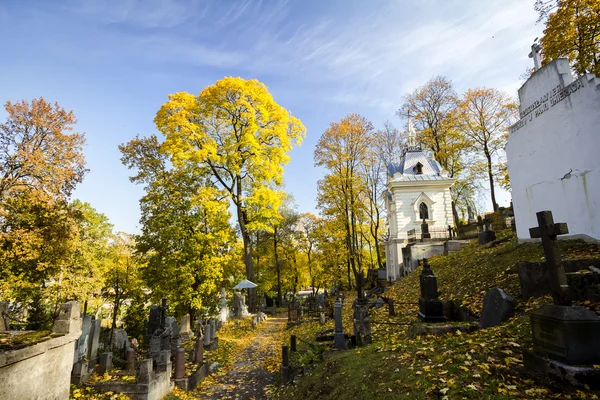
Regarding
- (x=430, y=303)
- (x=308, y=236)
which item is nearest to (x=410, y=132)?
(x=308, y=236)

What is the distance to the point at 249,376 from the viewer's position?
8469 mm

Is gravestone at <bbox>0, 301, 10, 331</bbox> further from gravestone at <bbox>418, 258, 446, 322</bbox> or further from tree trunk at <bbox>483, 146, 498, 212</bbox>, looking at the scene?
tree trunk at <bbox>483, 146, 498, 212</bbox>

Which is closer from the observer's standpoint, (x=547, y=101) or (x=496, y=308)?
(x=496, y=308)

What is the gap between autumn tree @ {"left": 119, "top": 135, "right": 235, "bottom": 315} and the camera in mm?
14297

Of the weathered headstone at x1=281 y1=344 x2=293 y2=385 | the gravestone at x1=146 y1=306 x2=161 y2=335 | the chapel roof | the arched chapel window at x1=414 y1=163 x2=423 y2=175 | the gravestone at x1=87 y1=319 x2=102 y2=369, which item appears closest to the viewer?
the weathered headstone at x1=281 y1=344 x2=293 y2=385

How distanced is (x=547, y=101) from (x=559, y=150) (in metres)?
1.64

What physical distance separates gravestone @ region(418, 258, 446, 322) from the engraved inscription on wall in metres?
6.54

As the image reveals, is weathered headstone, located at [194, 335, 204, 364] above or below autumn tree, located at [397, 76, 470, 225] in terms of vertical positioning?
below

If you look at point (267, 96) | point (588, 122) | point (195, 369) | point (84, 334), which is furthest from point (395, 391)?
point (267, 96)

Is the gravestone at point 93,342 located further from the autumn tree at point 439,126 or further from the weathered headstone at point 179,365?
the autumn tree at point 439,126

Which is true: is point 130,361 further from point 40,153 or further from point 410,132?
point 410,132

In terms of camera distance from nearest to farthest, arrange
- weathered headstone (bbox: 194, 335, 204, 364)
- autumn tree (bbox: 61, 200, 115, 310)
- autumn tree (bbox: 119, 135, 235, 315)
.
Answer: weathered headstone (bbox: 194, 335, 204, 364) → autumn tree (bbox: 119, 135, 235, 315) → autumn tree (bbox: 61, 200, 115, 310)

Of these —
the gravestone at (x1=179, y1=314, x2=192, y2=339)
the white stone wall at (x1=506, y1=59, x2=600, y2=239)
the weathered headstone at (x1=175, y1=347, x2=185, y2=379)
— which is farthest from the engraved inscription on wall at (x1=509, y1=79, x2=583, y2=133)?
the gravestone at (x1=179, y1=314, x2=192, y2=339)

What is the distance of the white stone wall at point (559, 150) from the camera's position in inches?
309
